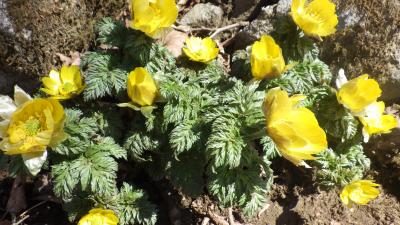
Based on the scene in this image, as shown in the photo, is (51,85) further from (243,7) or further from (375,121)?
(375,121)

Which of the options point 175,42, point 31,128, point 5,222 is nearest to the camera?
point 31,128

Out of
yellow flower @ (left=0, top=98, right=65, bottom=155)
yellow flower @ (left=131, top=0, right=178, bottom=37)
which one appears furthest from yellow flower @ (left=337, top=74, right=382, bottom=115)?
yellow flower @ (left=0, top=98, right=65, bottom=155)

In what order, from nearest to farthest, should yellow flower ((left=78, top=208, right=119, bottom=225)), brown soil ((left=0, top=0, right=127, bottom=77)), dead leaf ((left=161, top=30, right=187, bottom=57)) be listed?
1. yellow flower ((left=78, top=208, right=119, bottom=225))
2. brown soil ((left=0, top=0, right=127, bottom=77))
3. dead leaf ((left=161, top=30, right=187, bottom=57))

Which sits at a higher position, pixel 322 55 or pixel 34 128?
pixel 322 55

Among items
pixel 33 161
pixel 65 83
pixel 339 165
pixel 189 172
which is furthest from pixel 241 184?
pixel 65 83

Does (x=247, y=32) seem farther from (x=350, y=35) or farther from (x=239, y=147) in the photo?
(x=239, y=147)

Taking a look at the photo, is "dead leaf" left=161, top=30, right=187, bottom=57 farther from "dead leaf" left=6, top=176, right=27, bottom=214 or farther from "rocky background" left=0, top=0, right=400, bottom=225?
"dead leaf" left=6, top=176, right=27, bottom=214

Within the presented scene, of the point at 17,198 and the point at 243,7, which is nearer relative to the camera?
the point at 17,198
